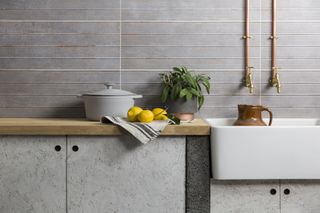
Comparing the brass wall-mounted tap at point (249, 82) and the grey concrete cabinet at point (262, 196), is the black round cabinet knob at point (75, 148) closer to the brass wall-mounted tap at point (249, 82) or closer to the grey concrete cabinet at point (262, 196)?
the grey concrete cabinet at point (262, 196)

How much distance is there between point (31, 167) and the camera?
2180 mm

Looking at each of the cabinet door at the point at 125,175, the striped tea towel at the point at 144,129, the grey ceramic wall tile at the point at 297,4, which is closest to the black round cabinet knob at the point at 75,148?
the cabinet door at the point at 125,175

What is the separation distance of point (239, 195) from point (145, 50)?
3.28 feet

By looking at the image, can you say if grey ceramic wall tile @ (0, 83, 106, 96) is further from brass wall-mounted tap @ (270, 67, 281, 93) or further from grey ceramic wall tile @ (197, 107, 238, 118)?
brass wall-mounted tap @ (270, 67, 281, 93)

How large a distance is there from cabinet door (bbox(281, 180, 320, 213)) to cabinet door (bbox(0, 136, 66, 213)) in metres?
1.06

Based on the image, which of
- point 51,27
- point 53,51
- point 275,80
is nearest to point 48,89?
point 53,51

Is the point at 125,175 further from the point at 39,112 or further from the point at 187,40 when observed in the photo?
the point at 187,40

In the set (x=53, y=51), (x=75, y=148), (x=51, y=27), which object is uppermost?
(x=51, y=27)

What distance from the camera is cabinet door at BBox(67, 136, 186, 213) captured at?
2178 millimetres

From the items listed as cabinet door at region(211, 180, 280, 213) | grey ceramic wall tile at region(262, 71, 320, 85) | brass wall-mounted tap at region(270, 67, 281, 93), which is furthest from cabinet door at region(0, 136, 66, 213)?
grey ceramic wall tile at region(262, 71, 320, 85)

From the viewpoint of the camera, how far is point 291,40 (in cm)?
266

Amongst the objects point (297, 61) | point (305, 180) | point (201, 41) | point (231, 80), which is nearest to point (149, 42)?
point (201, 41)

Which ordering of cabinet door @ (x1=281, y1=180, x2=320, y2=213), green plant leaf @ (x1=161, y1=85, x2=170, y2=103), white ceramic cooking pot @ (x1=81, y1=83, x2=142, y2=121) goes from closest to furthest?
cabinet door @ (x1=281, y1=180, x2=320, y2=213), white ceramic cooking pot @ (x1=81, y1=83, x2=142, y2=121), green plant leaf @ (x1=161, y1=85, x2=170, y2=103)

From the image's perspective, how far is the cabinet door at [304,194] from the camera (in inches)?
86.8
